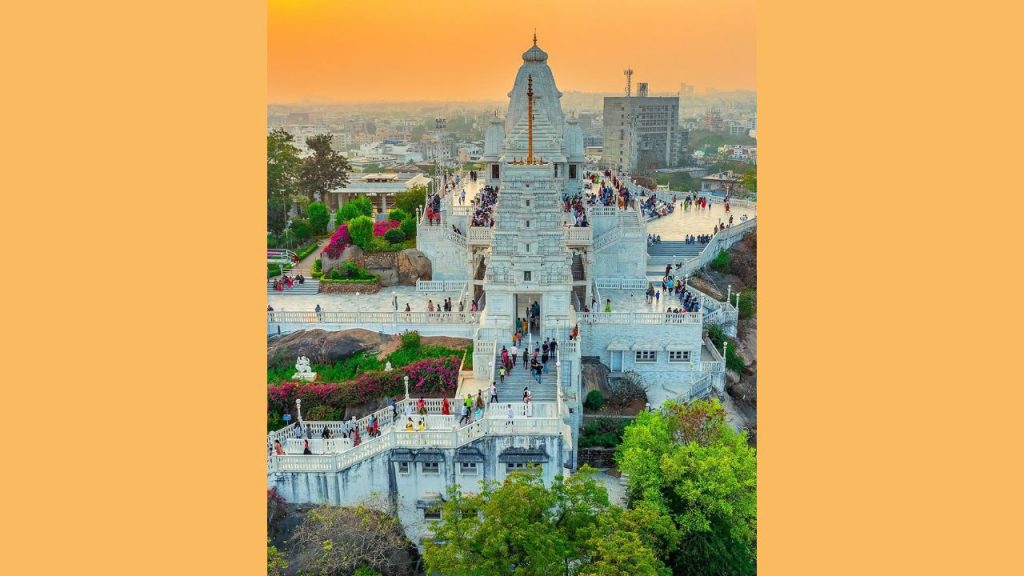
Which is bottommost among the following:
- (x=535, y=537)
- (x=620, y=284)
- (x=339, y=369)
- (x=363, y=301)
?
(x=535, y=537)

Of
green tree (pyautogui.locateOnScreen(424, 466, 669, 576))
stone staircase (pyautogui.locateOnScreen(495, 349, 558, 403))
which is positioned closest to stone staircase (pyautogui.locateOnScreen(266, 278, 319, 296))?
stone staircase (pyautogui.locateOnScreen(495, 349, 558, 403))

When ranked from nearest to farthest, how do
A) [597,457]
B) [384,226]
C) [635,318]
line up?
[597,457] → [635,318] → [384,226]

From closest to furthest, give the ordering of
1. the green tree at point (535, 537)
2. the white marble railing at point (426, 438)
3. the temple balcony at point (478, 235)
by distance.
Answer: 1. the green tree at point (535, 537)
2. the white marble railing at point (426, 438)
3. the temple balcony at point (478, 235)

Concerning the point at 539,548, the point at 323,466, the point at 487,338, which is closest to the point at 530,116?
the point at 487,338

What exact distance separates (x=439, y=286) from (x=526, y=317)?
310 inches

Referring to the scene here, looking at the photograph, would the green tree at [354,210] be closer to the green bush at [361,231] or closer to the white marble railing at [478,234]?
the green bush at [361,231]

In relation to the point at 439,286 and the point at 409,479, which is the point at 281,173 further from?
the point at 409,479

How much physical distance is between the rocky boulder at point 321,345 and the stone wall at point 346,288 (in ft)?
15.7

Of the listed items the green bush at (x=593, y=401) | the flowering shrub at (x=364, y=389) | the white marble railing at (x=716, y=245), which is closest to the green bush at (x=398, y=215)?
the white marble railing at (x=716, y=245)

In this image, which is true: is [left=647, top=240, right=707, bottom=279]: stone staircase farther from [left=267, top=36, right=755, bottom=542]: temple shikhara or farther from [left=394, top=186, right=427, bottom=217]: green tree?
[left=394, top=186, right=427, bottom=217]: green tree

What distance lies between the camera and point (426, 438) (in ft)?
71.5

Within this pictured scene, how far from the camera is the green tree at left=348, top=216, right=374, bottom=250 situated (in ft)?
120

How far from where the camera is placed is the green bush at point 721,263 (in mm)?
38469

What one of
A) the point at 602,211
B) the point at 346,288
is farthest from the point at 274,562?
the point at 602,211
